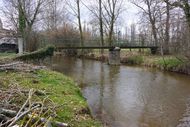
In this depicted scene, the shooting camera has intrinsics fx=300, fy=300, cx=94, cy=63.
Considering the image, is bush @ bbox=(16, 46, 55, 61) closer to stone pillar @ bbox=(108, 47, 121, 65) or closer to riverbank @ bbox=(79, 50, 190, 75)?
riverbank @ bbox=(79, 50, 190, 75)

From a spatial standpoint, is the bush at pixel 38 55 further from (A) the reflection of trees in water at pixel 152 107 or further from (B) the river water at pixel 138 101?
(A) the reflection of trees in water at pixel 152 107

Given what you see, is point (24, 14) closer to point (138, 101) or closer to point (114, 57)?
point (114, 57)

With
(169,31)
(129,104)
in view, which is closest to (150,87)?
(129,104)

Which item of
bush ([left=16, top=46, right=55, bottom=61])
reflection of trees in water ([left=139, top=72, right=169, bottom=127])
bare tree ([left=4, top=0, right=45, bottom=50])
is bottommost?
reflection of trees in water ([left=139, top=72, right=169, bottom=127])

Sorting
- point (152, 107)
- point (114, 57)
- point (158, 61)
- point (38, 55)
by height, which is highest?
point (38, 55)

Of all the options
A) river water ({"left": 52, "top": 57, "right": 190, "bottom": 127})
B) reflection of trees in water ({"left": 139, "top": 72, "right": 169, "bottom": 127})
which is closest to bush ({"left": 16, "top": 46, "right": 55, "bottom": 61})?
river water ({"left": 52, "top": 57, "right": 190, "bottom": 127})

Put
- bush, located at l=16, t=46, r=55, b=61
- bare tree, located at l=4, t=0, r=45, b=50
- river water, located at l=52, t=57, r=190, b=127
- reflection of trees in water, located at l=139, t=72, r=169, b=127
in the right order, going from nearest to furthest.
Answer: reflection of trees in water, located at l=139, t=72, r=169, b=127, river water, located at l=52, t=57, r=190, b=127, bush, located at l=16, t=46, r=55, b=61, bare tree, located at l=4, t=0, r=45, b=50

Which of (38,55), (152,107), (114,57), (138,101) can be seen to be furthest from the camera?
(114,57)

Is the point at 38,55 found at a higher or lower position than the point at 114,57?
higher

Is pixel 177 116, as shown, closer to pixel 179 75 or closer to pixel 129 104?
pixel 129 104

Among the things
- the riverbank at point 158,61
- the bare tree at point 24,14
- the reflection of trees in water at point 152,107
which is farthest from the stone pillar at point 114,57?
the reflection of trees in water at point 152,107

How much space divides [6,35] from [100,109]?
848 inches

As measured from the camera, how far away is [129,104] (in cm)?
1172

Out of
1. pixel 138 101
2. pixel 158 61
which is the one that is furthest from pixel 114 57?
pixel 138 101
